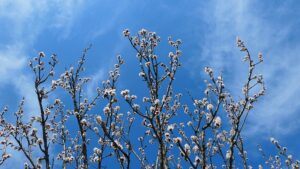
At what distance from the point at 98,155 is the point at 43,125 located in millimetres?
4191

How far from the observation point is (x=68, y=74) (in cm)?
1617

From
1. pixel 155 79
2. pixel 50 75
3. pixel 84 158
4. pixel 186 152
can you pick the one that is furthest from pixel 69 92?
pixel 186 152

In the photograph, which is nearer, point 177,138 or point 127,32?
point 177,138

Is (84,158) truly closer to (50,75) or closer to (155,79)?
(50,75)

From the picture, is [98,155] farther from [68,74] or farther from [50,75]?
[68,74]

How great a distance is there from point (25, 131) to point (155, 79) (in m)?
4.65

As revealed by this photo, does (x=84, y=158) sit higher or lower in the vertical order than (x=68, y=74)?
lower

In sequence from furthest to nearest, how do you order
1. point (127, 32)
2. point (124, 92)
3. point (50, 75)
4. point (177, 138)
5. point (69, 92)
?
point (69, 92) → point (50, 75) → point (127, 32) → point (124, 92) → point (177, 138)

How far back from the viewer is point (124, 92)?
8.35 metres

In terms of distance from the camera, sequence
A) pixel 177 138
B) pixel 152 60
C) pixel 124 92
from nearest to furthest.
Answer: pixel 177 138 < pixel 124 92 < pixel 152 60

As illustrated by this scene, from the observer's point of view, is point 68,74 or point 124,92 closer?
point 124,92

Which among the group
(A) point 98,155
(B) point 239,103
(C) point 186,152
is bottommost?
(C) point 186,152

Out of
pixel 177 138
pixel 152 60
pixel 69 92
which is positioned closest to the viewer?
pixel 177 138

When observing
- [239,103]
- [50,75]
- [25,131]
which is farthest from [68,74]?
[239,103]
